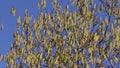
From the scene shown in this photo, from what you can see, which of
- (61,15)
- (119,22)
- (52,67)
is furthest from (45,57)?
(119,22)

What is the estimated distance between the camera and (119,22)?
13336 millimetres

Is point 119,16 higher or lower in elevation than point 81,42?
higher

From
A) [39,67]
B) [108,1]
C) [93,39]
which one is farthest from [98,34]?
[39,67]

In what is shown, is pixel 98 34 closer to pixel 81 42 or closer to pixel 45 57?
pixel 81 42

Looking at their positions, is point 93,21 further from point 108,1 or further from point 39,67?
point 39,67

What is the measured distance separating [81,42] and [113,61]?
1.21 metres

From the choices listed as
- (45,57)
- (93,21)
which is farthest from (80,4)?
(45,57)

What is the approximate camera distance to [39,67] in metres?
12.7

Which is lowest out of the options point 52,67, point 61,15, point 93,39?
point 52,67

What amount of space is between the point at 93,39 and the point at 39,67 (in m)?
2.01

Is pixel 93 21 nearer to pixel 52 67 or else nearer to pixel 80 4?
pixel 80 4

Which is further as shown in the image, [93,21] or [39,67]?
[93,21]

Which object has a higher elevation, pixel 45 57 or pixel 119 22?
pixel 119 22

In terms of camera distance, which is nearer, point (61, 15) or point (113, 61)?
point (113, 61)
